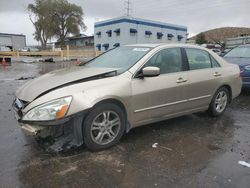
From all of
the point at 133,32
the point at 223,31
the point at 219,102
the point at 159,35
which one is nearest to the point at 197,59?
the point at 219,102

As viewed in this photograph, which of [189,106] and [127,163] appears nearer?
[127,163]

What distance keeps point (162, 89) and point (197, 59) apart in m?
1.31

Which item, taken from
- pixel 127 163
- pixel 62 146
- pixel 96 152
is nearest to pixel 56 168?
pixel 62 146

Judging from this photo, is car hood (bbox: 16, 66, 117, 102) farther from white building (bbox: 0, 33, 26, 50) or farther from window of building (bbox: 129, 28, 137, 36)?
white building (bbox: 0, 33, 26, 50)

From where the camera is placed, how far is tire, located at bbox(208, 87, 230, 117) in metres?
5.38

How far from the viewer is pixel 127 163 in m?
3.44

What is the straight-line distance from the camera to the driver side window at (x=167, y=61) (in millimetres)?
4351

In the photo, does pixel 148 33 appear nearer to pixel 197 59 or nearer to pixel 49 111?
pixel 197 59

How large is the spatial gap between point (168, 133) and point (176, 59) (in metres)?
1.38

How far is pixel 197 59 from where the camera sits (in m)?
5.06

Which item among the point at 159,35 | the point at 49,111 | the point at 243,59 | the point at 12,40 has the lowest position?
the point at 49,111

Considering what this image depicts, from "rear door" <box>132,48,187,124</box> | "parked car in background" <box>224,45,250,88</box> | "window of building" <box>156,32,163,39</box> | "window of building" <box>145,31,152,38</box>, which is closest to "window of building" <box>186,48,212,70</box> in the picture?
"rear door" <box>132,48,187,124</box>

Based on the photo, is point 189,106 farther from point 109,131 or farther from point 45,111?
point 45,111

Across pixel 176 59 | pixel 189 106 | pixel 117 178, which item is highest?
pixel 176 59
